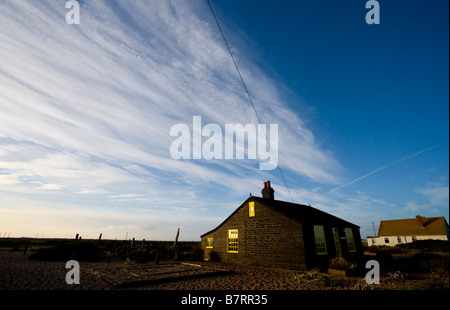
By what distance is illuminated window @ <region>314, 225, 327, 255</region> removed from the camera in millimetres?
15948

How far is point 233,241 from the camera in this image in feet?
66.9

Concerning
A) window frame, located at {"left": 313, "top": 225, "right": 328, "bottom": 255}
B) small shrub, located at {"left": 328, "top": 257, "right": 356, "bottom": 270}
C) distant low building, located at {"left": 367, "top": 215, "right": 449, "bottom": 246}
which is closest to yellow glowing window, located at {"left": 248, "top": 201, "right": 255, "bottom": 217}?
window frame, located at {"left": 313, "top": 225, "right": 328, "bottom": 255}

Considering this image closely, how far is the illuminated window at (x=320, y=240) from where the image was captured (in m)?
15.9

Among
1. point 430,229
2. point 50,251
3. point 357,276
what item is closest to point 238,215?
point 357,276

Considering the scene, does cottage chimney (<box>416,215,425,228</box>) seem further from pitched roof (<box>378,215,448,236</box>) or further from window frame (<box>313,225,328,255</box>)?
window frame (<box>313,225,328,255</box>)

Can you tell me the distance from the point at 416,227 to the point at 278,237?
43.9m

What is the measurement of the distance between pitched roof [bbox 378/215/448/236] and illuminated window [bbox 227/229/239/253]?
138 feet

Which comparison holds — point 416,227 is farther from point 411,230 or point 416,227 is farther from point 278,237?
point 278,237

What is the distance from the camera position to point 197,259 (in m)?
22.7

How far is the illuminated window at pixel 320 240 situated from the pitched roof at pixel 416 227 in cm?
3886

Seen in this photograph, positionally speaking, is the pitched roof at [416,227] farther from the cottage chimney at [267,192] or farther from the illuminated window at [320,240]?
the cottage chimney at [267,192]

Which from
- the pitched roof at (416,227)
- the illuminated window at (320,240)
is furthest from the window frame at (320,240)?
the pitched roof at (416,227)

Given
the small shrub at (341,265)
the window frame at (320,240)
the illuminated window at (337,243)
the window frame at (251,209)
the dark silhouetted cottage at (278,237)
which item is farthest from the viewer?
the window frame at (251,209)
